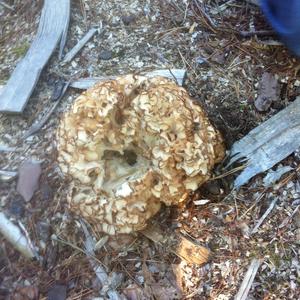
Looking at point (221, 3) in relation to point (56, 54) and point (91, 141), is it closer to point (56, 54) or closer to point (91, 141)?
point (56, 54)

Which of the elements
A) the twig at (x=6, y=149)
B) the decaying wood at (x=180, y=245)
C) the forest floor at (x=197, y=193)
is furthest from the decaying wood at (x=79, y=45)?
the decaying wood at (x=180, y=245)

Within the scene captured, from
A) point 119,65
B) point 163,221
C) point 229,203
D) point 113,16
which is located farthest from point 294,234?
point 113,16

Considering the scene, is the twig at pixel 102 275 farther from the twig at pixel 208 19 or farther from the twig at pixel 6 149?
the twig at pixel 208 19

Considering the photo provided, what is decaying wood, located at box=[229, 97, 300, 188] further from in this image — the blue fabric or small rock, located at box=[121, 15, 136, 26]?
small rock, located at box=[121, 15, 136, 26]

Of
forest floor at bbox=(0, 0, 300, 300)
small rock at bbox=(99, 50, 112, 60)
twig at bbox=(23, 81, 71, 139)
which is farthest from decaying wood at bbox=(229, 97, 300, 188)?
twig at bbox=(23, 81, 71, 139)

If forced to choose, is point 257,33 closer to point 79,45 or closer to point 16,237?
point 79,45

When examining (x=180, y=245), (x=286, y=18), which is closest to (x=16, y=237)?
(x=180, y=245)

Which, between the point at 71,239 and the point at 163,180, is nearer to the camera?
the point at 163,180
